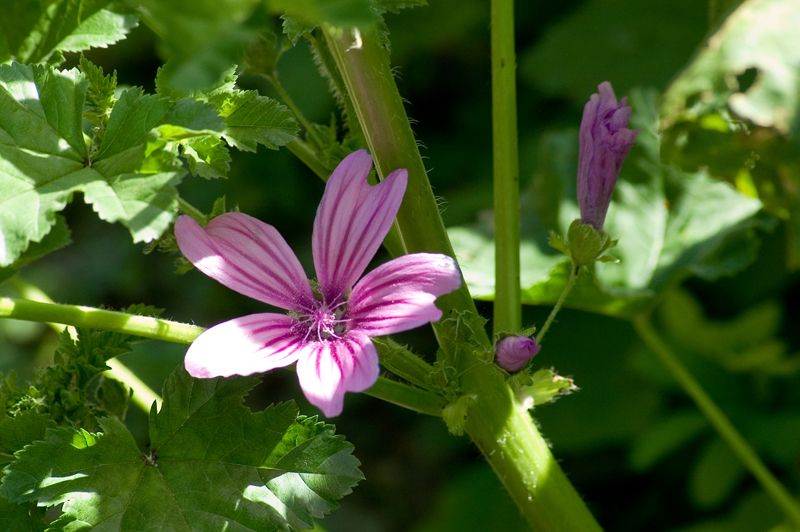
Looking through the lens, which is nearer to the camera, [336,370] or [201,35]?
[201,35]

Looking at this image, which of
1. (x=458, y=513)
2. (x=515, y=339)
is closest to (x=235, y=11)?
(x=515, y=339)

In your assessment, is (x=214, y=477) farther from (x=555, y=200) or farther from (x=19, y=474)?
(x=555, y=200)

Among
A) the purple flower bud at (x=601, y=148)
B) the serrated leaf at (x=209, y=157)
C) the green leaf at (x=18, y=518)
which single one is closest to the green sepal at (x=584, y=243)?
the purple flower bud at (x=601, y=148)

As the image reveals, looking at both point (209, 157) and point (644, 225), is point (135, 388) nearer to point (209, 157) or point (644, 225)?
point (209, 157)

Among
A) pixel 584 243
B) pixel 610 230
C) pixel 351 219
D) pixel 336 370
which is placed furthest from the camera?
pixel 610 230

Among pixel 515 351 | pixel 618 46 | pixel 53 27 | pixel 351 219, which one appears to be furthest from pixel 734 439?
pixel 618 46

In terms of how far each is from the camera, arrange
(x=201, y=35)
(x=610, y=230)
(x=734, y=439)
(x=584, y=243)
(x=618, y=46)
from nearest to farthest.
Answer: (x=201, y=35), (x=584, y=243), (x=734, y=439), (x=610, y=230), (x=618, y=46)

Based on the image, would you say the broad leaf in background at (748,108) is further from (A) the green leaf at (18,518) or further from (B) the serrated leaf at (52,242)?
(A) the green leaf at (18,518)
